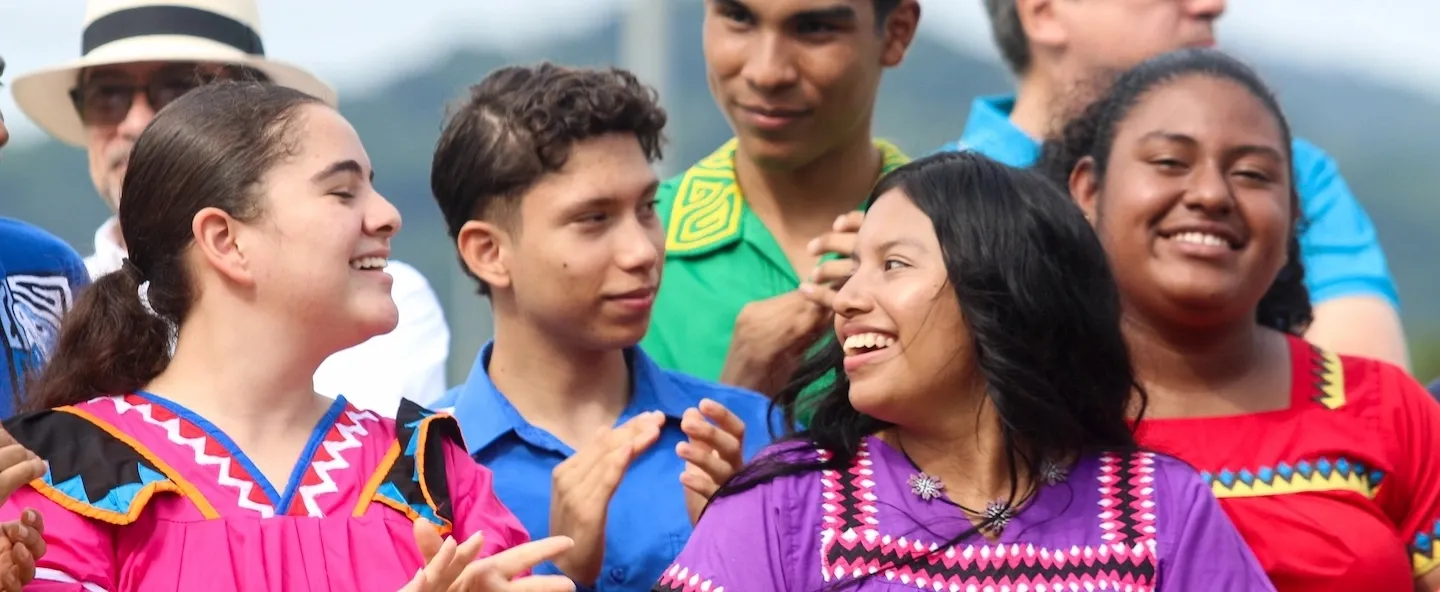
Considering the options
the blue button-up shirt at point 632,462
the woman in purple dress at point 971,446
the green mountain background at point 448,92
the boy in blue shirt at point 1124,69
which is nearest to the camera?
the woman in purple dress at point 971,446

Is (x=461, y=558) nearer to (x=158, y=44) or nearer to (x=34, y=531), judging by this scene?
(x=34, y=531)

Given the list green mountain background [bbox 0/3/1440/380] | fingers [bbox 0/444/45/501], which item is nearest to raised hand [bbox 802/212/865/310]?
fingers [bbox 0/444/45/501]

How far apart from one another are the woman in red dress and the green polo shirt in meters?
0.70

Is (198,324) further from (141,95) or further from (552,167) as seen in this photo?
(141,95)

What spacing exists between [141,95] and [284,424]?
5.39 feet

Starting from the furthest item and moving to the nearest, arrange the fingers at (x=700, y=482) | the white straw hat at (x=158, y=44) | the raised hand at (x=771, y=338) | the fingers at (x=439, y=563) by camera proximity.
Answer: the white straw hat at (x=158, y=44)
the raised hand at (x=771, y=338)
the fingers at (x=700, y=482)
the fingers at (x=439, y=563)

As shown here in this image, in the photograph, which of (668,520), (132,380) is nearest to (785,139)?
(668,520)

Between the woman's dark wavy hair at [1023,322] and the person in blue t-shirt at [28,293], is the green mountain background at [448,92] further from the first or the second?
the woman's dark wavy hair at [1023,322]

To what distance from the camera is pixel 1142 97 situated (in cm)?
388

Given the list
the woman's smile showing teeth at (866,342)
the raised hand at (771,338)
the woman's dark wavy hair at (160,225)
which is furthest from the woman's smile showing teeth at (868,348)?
the woman's dark wavy hair at (160,225)

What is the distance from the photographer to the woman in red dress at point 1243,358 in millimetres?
3445

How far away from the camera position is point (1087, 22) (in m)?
4.75

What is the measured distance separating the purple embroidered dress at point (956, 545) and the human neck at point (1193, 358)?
0.58m

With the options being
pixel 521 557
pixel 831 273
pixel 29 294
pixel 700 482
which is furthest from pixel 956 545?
pixel 29 294
